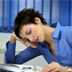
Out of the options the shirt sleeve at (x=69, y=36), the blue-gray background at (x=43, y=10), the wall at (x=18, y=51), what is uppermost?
the blue-gray background at (x=43, y=10)

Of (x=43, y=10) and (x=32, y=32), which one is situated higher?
(x=43, y=10)

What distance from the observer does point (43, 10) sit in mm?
1920

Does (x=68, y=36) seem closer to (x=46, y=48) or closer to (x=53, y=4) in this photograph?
(x=46, y=48)

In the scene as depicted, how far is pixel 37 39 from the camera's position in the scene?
37.8 inches

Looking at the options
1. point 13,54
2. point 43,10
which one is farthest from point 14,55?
point 43,10

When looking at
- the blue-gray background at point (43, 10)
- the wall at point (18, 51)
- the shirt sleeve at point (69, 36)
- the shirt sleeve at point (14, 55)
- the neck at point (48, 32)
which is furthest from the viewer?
the blue-gray background at point (43, 10)

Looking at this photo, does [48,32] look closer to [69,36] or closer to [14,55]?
[69,36]

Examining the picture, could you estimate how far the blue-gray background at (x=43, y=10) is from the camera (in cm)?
187

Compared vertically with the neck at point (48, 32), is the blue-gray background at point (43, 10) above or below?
above

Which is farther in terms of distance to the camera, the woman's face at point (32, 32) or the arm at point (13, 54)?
the arm at point (13, 54)

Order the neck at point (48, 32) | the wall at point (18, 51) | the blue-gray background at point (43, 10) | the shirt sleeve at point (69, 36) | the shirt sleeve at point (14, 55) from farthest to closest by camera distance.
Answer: the blue-gray background at point (43, 10), the wall at point (18, 51), the shirt sleeve at point (14, 55), the neck at point (48, 32), the shirt sleeve at point (69, 36)

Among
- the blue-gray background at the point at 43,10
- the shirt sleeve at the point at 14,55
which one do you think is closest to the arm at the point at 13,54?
the shirt sleeve at the point at 14,55

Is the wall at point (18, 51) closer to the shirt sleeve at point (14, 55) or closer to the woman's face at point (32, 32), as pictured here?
the shirt sleeve at point (14, 55)

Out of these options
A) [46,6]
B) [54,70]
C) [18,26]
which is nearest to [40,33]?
[18,26]
